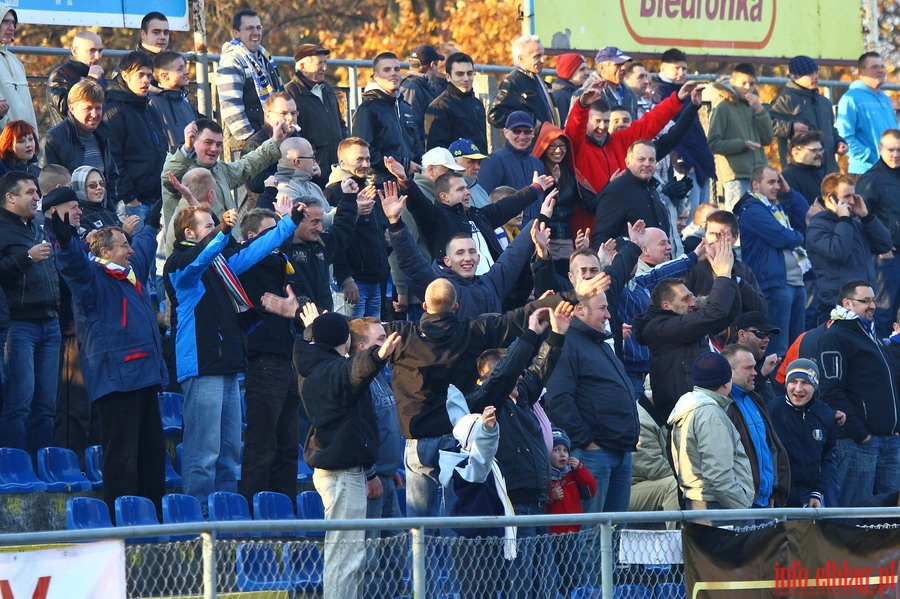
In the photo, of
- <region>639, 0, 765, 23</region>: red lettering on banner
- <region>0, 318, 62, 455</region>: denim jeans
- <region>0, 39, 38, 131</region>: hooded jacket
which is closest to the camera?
<region>0, 318, 62, 455</region>: denim jeans

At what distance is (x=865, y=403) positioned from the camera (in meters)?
11.5

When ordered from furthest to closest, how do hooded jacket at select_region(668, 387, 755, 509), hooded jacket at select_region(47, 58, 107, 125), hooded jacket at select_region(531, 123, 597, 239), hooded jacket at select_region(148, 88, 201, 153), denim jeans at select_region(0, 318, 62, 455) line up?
hooded jacket at select_region(531, 123, 597, 239), hooded jacket at select_region(148, 88, 201, 153), hooded jacket at select_region(47, 58, 107, 125), denim jeans at select_region(0, 318, 62, 455), hooded jacket at select_region(668, 387, 755, 509)

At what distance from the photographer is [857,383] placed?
11.6m

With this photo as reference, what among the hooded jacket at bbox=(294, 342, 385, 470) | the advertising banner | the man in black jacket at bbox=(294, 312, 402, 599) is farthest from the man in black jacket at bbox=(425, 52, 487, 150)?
the advertising banner

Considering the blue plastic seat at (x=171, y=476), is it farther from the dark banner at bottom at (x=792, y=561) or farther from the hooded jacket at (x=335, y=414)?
the dark banner at bottom at (x=792, y=561)

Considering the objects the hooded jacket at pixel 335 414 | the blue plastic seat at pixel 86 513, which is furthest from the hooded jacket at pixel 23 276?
the hooded jacket at pixel 335 414

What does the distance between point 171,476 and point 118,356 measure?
3.62 feet

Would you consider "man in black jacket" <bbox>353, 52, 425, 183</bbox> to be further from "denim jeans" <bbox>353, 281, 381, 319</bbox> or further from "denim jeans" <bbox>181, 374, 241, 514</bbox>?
"denim jeans" <bbox>181, 374, 241, 514</bbox>

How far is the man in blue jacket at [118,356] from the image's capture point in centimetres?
918

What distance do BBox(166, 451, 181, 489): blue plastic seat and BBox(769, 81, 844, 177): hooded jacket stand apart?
8091mm

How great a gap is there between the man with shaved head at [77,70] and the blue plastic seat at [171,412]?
2.51m

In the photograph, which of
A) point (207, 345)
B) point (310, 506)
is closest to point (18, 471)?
point (207, 345)

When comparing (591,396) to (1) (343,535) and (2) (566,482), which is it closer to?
(2) (566,482)

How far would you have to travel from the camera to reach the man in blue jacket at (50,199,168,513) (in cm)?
918
